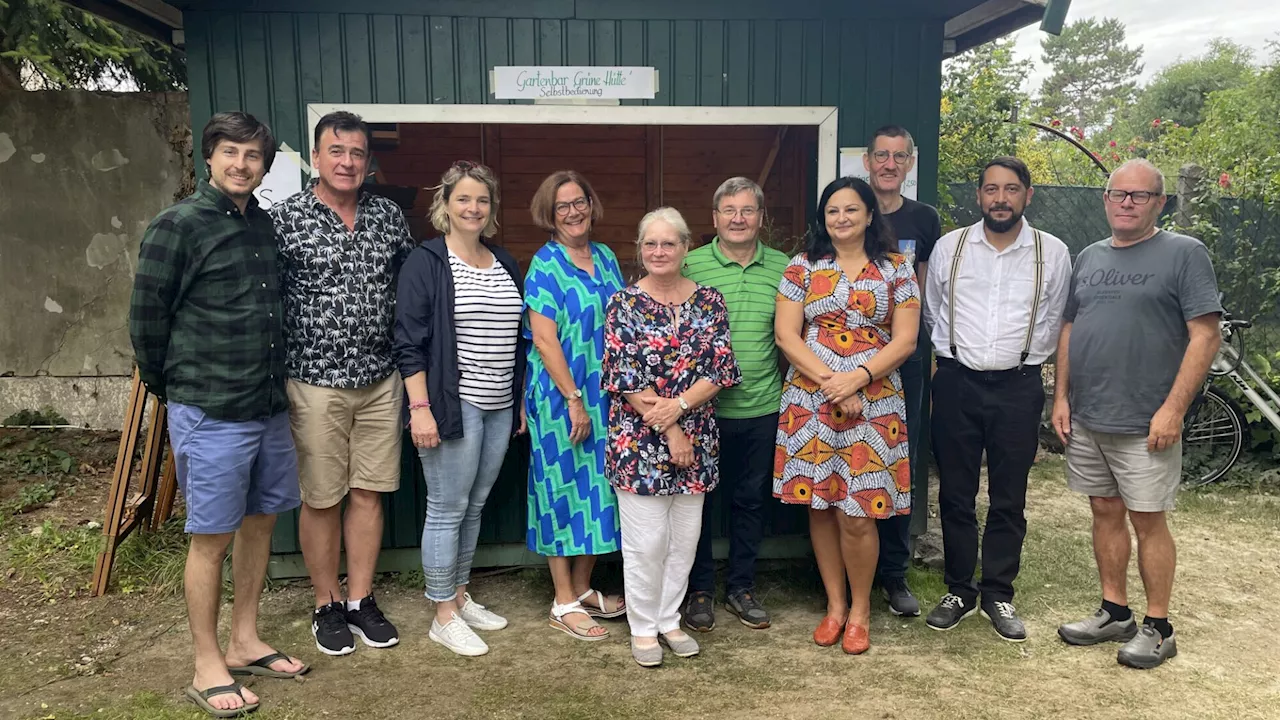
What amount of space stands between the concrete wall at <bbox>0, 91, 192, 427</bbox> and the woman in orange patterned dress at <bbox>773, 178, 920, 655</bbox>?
4.31 meters

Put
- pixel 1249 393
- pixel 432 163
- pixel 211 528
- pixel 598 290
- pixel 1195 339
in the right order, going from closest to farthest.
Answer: pixel 211 528 → pixel 1195 339 → pixel 598 290 → pixel 1249 393 → pixel 432 163

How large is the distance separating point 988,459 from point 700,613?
48.8 inches

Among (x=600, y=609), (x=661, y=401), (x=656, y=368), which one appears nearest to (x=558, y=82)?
(x=656, y=368)

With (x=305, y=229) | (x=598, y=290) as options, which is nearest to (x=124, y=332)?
(x=305, y=229)

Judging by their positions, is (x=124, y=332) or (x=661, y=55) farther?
(x=124, y=332)

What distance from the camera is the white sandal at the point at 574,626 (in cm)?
324

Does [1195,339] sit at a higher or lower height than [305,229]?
lower

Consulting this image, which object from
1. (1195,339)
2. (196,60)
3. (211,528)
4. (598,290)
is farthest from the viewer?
(196,60)

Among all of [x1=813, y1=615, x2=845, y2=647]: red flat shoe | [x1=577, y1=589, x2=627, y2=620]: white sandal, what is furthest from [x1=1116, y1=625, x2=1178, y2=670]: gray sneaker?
[x1=577, y1=589, x2=627, y2=620]: white sandal

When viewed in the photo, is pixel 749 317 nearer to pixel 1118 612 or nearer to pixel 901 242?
pixel 901 242

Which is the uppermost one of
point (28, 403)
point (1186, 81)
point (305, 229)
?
point (1186, 81)

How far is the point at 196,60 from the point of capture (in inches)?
136

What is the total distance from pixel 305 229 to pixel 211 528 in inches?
38.7

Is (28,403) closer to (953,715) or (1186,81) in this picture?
(953,715)
